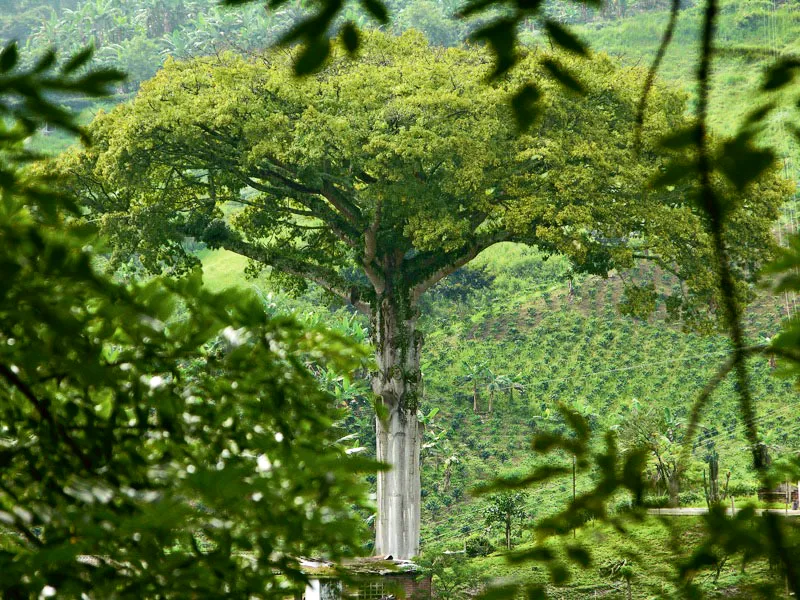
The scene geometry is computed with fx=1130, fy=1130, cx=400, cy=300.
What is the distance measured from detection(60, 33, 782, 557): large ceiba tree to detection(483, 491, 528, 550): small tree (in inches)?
81.1

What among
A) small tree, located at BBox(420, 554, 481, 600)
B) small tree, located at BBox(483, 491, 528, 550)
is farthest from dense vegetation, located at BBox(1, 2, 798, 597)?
small tree, located at BBox(420, 554, 481, 600)

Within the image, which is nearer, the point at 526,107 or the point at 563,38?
the point at 563,38

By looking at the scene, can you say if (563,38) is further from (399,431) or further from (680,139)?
(399,431)

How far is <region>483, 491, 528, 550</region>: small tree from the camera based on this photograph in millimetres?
15562

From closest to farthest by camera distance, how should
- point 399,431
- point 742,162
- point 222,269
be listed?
point 742,162 → point 399,431 → point 222,269

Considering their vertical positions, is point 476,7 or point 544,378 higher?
point 544,378

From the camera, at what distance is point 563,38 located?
3.38 ft

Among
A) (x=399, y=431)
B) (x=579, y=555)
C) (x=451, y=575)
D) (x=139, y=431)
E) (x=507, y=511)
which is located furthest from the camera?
(x=507, y=511)

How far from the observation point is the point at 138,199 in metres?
13.8

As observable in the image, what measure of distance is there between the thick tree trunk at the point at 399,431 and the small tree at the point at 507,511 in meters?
1.97

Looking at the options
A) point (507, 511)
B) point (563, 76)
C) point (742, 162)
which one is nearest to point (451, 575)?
point (507, 511)

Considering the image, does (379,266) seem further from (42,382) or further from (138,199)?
(42,382)

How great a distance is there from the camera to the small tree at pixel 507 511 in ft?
51.1

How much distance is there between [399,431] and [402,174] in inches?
124
